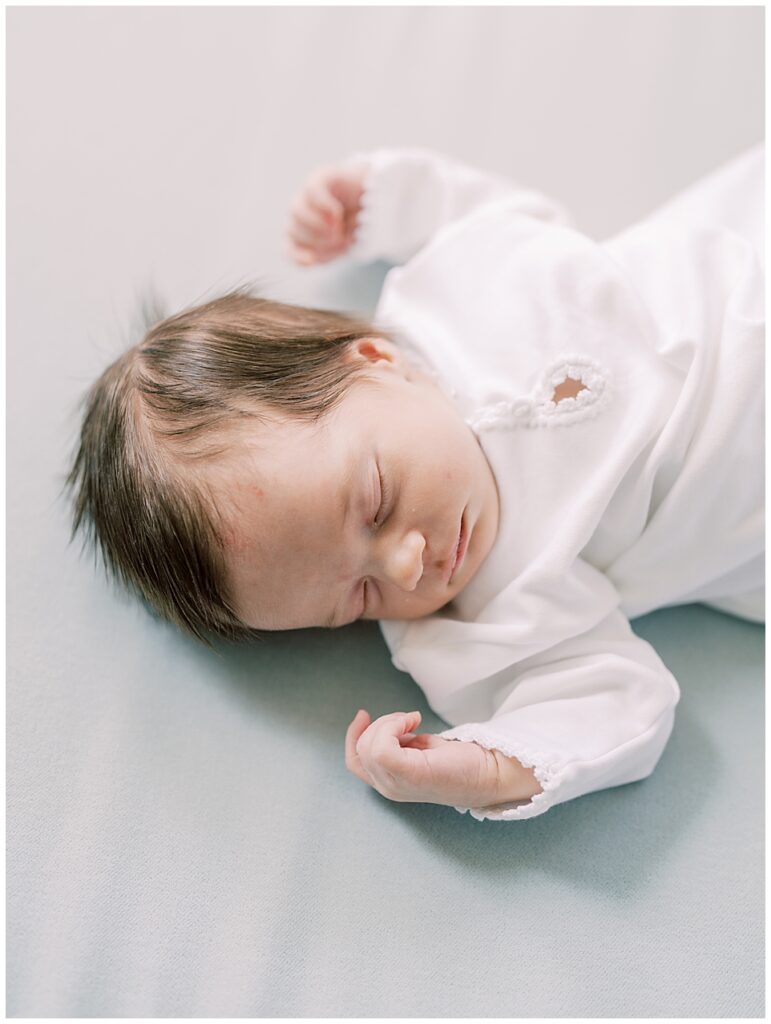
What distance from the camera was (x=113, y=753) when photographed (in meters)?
1.00

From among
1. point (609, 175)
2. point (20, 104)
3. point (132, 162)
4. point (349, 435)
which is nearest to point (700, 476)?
point (349, 435)

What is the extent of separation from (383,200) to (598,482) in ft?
1.79

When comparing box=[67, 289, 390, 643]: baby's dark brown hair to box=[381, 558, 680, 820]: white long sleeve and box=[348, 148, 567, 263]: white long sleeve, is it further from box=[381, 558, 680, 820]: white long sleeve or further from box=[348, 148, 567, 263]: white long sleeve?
box=[348, 148, 567, 263]: white long sleeve

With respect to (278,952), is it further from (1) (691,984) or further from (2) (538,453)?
(2) (538,453)

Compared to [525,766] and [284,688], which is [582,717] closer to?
[525,766]

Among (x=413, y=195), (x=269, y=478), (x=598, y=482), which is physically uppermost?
(x=413, y=195)

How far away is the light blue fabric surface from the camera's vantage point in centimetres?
91

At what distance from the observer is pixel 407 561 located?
913mm

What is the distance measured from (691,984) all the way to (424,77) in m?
1.32

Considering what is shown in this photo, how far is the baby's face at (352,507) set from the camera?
2.96ft

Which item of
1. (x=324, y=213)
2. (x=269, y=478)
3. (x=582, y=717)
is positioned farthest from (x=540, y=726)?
(x=324, y=213)

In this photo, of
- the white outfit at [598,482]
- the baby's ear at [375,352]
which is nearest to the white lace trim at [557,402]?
the white outfit at [598,482]

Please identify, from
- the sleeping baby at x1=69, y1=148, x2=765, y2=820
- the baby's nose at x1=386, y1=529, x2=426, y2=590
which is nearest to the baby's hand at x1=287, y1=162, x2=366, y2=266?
the sleeping baby at x1=69, y1=148, x2=765, y2=820

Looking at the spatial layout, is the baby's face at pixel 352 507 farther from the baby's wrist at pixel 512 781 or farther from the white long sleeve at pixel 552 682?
the baby's wrist at pixel 512 781
